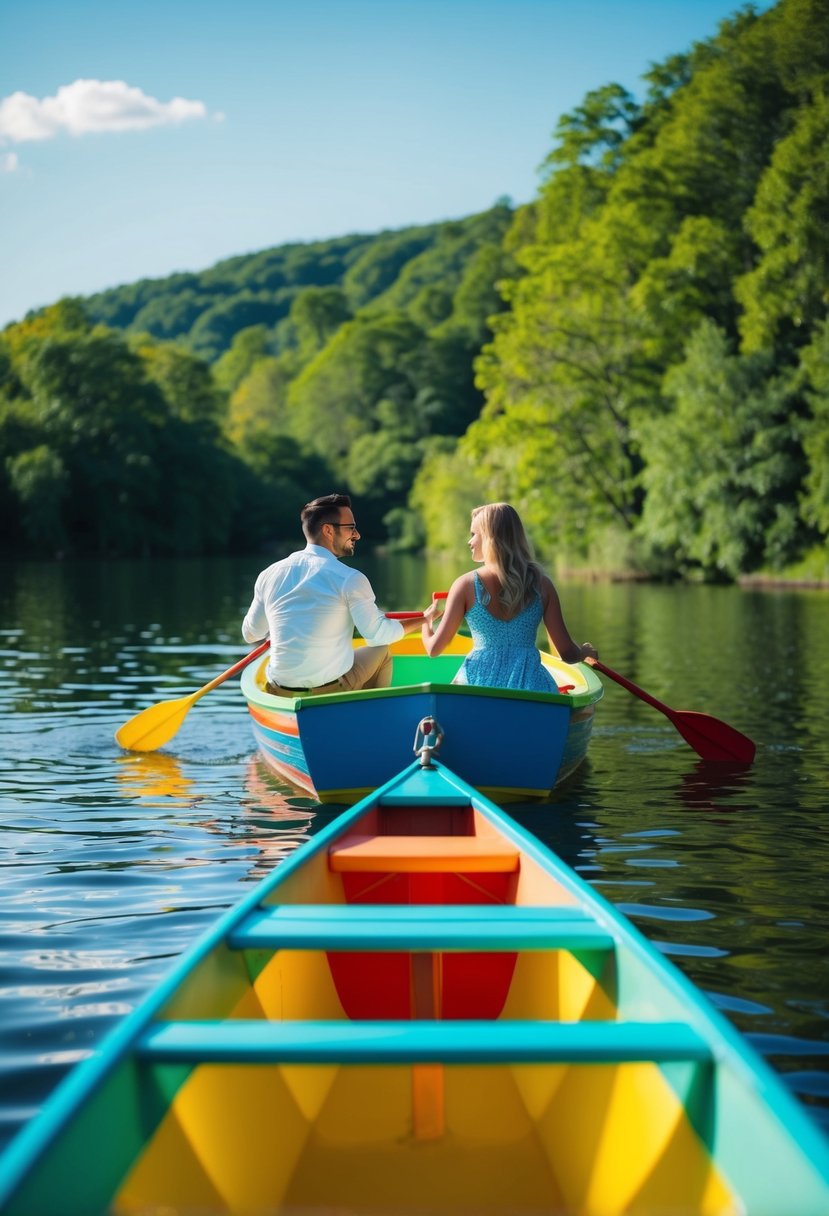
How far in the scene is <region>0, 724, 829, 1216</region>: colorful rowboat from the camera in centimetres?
192

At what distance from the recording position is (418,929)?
287 cm

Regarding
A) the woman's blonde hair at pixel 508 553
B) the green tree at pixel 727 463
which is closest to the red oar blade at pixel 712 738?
the woman's blonde hair at pixel 508 553

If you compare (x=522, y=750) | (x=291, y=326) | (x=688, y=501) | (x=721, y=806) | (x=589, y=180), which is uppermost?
(x=291, y=326)

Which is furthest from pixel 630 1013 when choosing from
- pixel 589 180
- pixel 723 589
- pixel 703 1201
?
pixel 589 180

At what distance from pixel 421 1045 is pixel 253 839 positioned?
12.2 feet

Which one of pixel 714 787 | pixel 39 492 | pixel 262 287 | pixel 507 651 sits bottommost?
pixel 714 787

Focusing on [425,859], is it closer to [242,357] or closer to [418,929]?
[418,929]

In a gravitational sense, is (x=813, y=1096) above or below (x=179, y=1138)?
below

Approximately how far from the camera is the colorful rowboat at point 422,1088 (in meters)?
1.92

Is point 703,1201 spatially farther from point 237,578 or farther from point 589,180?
point 589,180

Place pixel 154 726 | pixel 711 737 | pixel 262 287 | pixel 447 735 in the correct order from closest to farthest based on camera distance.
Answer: pixel 447 735 → pixel 711 737 → pixel 154 726 → pixel 262 287

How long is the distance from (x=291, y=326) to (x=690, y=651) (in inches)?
5140

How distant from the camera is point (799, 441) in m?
29.7

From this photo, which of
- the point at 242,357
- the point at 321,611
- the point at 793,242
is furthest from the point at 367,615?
the point at 242,357
